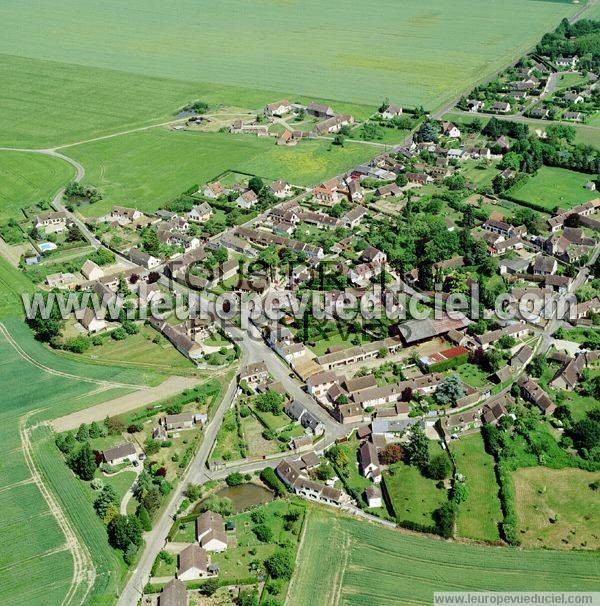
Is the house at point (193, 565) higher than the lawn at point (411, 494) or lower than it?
lower

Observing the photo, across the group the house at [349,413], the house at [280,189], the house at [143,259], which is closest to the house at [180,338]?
the house at [143,259]

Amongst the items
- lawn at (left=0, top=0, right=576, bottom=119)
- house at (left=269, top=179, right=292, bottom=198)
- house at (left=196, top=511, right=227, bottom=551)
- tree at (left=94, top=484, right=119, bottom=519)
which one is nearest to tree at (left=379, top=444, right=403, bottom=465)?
house at (left=196, top=511, right=227, bottom=551)

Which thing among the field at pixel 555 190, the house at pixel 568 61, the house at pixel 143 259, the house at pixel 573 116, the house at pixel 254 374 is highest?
the house at pixel 568 61

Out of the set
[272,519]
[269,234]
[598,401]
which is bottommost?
[272,519]

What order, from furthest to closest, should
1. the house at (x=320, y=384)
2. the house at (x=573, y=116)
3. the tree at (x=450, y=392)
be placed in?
the house at (x=573, y=116) < the house at (x=320, y=384) < the tree at (x=450, y=392)

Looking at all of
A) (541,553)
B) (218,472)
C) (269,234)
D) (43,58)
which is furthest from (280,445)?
(43,58)

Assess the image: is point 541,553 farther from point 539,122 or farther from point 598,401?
point 539,122

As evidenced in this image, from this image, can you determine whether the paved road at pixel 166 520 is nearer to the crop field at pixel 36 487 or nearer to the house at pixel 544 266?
the crop field at pixel 36 487
